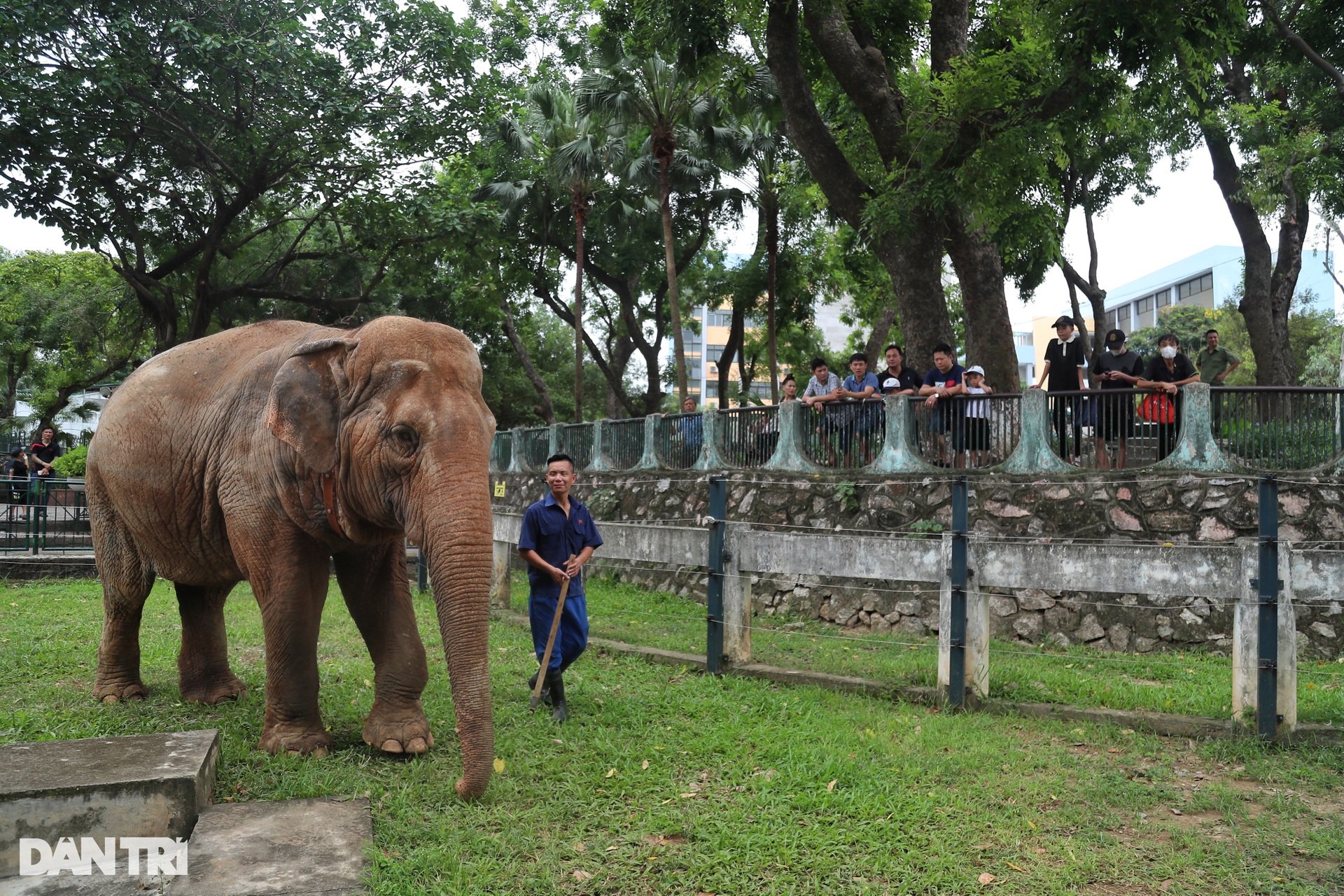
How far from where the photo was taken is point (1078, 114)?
12141 mm

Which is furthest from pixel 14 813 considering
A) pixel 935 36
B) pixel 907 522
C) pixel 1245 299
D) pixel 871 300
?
pixel 871 300

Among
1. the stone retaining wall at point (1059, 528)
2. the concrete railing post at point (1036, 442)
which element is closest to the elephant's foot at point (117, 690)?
the stone retaining wall at point (1059, 528)

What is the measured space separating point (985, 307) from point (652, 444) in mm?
5365

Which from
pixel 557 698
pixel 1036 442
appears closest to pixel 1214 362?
pixel 1036 442

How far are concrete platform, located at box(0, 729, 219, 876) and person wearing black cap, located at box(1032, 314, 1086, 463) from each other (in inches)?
340

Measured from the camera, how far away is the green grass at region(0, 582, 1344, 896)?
4.25 m

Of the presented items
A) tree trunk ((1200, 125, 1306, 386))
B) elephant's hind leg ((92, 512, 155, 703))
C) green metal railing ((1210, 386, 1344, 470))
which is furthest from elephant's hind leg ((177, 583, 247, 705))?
tree trunk ((1200, 125, 1306, 386))

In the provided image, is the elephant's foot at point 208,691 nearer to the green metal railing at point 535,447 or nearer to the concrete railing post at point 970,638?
the concrete railing post at point 970,638

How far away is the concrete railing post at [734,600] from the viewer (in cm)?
790

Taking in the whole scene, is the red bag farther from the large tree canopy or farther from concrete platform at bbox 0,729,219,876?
the large tree canopy

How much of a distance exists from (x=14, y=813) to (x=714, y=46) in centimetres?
1322

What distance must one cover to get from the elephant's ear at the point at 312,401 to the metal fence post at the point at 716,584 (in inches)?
130

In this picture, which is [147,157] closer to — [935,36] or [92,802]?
[935,36]

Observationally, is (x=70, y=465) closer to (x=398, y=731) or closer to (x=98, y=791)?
(x=398, y=731)
